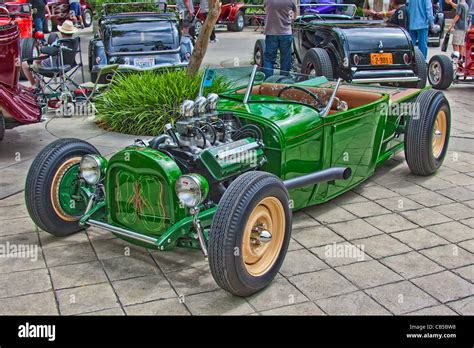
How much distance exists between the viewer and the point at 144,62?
31.5 ft

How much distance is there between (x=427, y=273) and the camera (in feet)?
12.8

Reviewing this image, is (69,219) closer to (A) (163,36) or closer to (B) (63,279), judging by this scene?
(B) (63,279)

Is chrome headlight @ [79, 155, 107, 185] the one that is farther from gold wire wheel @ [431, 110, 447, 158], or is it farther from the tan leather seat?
gold wire wheel @ [431, 110, 447, 158]

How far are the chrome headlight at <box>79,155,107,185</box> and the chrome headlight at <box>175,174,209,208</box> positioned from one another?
82 centimetres

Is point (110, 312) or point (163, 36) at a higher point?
point (163, 36)

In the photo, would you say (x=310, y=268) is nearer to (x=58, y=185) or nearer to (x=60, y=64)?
(x=58, y=185)

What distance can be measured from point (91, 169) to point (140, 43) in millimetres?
6343

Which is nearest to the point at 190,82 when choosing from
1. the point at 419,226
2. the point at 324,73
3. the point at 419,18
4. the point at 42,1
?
the point at 324,73

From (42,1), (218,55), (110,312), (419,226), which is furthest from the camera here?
(42,1)

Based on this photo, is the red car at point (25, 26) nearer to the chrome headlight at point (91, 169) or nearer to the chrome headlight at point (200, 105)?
the chrome headlight at point (91, 169)

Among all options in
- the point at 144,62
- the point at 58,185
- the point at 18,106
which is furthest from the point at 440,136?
the point at 144,62

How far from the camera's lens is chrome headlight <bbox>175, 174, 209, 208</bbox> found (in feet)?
11.7

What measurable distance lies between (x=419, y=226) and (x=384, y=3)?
1259 cm

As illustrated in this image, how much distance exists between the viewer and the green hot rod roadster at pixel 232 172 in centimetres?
354
